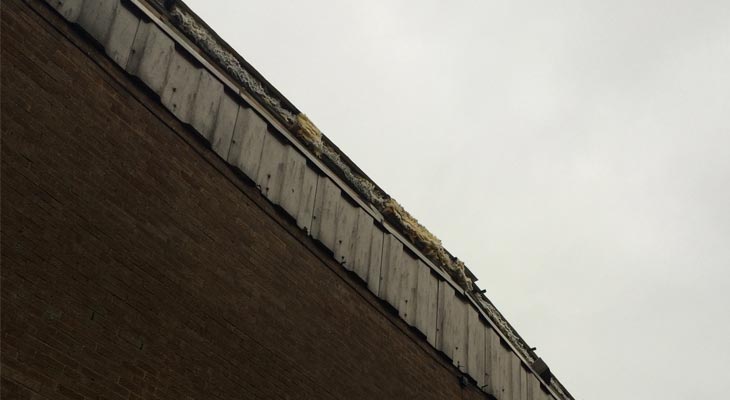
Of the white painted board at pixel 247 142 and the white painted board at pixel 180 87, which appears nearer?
the white painted board at pixel 180 87

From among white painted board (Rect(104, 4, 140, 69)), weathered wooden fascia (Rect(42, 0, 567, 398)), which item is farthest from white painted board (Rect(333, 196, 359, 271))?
white painted board (Rect(104, 4, 140, 69))

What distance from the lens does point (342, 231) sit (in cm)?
1302

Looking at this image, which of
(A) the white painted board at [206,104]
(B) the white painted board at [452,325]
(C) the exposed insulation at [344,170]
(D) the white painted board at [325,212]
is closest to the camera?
(A) the white painted board at [206,104]

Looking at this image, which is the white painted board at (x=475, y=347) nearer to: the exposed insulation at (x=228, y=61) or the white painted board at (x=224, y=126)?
the exposed insulation at (x=228, y=61)

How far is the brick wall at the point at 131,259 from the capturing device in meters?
8.25

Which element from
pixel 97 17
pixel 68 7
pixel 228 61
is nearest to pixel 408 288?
pixel 228 61

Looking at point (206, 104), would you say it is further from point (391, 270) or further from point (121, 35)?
point (391, 270)

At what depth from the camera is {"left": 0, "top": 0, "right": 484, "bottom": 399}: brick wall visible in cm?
825

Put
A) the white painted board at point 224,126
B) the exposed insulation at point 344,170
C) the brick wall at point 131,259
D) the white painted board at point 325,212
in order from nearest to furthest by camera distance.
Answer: the brick wall at point 131,259, the white painted board at point 224,126, the exposed insulation at point 344,170, the white painted board at point 325,212

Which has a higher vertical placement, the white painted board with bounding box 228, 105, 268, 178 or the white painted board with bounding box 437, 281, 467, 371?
the white painted board with bounding box 228, 105, 268, 178

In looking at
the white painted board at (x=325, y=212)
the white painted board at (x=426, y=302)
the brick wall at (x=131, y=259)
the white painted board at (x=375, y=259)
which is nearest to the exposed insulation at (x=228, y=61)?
the white painted board at (x=325, y=212)

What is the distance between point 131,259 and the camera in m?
9.34

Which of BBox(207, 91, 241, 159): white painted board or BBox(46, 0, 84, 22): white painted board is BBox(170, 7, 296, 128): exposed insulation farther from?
BBox(46, 0, 84, 22): white painted board

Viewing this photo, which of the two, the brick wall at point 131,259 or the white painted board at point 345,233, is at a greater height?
the white painted board at point 345,233
